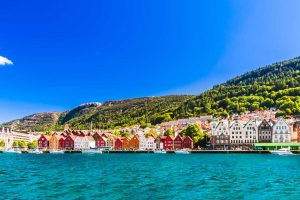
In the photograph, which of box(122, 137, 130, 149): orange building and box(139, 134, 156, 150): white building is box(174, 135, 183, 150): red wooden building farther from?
box(122, 137, 130, 149): orange building

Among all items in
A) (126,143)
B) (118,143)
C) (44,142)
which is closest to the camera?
(126,143)

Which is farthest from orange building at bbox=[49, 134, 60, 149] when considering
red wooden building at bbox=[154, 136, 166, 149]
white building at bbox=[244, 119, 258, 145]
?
white building at bbox=[244, 119, 258, 145]

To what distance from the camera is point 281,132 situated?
11556 centimetres

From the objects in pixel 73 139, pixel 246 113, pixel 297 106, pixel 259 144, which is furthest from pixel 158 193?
pixel 246 113

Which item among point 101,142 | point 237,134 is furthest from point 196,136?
point 101,142

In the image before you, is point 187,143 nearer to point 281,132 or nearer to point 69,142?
point 281,132

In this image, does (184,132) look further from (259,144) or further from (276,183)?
(276,183)

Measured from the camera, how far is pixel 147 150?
121375mm

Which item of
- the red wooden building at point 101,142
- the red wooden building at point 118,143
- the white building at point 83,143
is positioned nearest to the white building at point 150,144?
the red wooden building at point 118,143

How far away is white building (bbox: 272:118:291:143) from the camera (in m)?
115

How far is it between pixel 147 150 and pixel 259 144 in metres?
33.0

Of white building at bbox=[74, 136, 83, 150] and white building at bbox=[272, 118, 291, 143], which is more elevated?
white building at bbox=[272, 118, 291, 143]

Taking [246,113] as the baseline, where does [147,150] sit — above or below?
below

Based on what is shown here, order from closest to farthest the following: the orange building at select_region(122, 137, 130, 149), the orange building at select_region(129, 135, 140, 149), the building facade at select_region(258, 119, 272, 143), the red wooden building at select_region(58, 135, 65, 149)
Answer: the building facade at select_region(258, 119, 272, 143), the orange building at select_region(129, 135, 140, 149), the orange building at select_region(122, 137, 130, 149), the red wooden building at select_region(58, 135, 65, 149)
